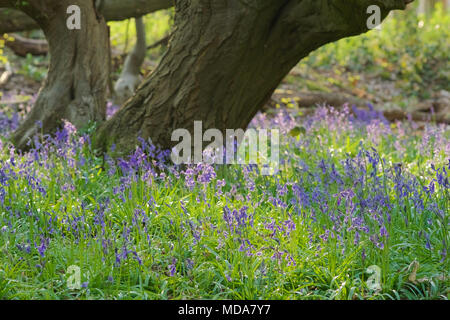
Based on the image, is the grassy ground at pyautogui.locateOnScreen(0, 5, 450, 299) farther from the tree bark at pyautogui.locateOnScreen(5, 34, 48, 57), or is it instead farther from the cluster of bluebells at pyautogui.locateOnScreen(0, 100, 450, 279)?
the tree bark at pyautogui.locateOnScreen(5, 34, 48, 57)

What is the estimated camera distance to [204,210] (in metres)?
3.88

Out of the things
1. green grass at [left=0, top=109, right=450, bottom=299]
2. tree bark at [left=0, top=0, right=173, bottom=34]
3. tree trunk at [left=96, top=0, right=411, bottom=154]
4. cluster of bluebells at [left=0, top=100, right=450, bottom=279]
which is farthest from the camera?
tree bark at [left=0, top=0, right=173, bottom=34]

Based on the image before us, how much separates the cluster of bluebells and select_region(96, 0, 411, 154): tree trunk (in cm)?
38

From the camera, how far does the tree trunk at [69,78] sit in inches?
221

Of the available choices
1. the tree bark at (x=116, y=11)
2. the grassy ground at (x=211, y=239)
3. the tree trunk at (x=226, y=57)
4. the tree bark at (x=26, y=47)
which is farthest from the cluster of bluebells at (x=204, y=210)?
the tree bark at (x=26, y=47)

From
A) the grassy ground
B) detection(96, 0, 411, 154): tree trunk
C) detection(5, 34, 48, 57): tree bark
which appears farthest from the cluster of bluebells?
detection(5, 34, 48, 57): tree bark

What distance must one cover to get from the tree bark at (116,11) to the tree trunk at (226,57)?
2223 millimetres

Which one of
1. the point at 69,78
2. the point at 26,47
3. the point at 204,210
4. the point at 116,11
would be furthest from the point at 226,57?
the point at 26,47

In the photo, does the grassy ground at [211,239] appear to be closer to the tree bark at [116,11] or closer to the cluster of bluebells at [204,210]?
the cluster of bluebells at [204,210]

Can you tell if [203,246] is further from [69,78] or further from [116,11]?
[116,11]

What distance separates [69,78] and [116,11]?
1.57m

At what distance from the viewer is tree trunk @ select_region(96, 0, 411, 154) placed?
14.4 ft
